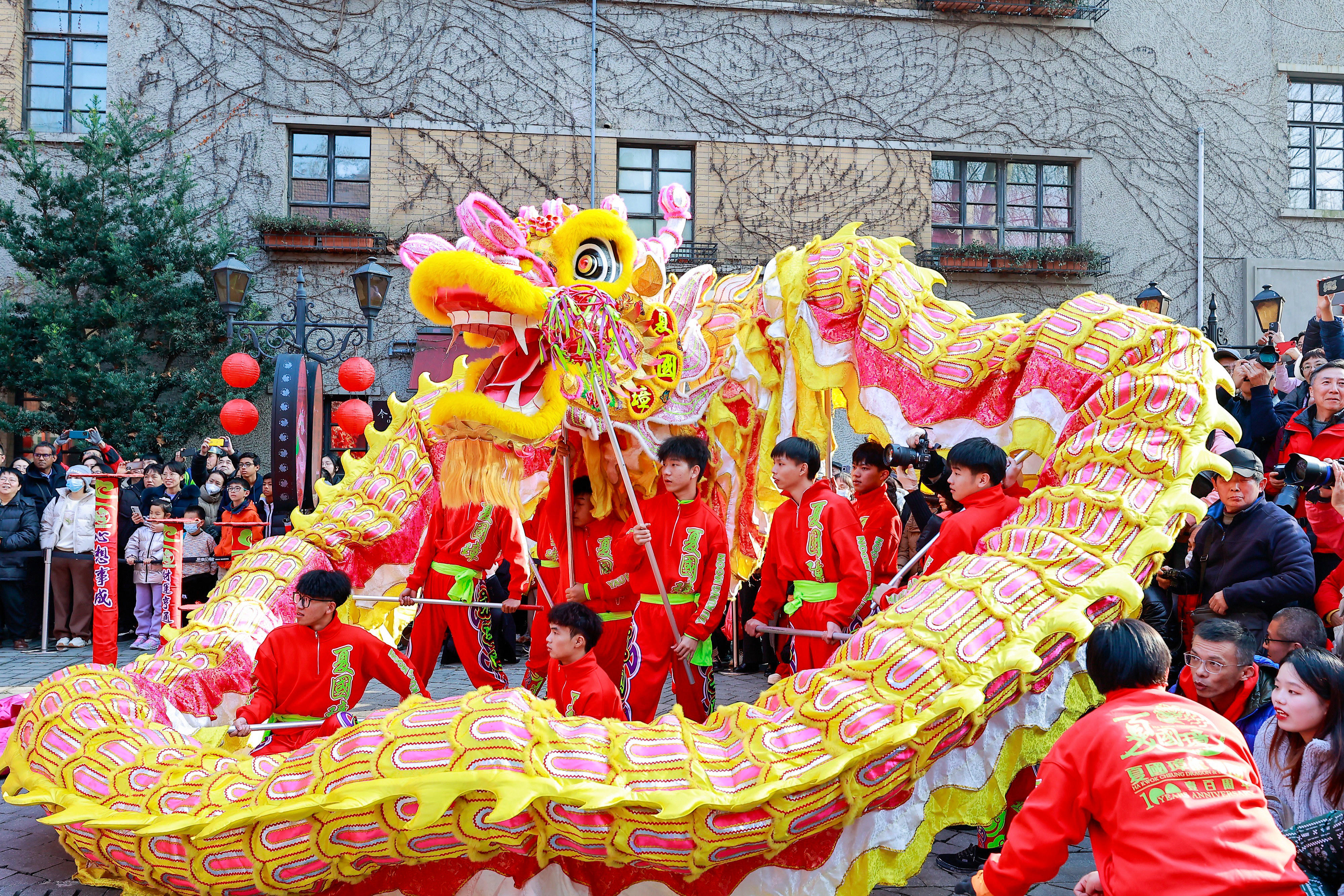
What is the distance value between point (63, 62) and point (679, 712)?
1369 centimetres

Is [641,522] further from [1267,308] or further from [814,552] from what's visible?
[1267,308]

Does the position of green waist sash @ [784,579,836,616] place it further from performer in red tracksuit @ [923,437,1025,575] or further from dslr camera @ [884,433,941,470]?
dslr camera @ [884,433,941,470]

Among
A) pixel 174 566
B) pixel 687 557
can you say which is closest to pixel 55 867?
Result: pixel 687 557

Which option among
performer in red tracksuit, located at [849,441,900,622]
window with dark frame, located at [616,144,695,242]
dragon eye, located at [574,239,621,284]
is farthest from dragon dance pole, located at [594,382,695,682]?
window with dark frame, located at [616,144,695,242]

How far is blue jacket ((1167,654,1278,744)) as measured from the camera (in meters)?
3.36

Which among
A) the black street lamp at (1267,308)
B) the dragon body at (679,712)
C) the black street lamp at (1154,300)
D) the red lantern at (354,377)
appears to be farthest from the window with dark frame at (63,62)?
the black street lamp at (1267,308)

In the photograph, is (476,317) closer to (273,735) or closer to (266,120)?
(273,735)

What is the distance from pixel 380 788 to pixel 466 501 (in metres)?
1.79

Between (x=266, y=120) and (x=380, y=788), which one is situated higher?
(x=266, y=120)

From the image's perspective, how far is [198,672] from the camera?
4527mm

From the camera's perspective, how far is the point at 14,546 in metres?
9.02

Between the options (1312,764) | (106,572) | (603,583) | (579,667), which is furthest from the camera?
(106,572)

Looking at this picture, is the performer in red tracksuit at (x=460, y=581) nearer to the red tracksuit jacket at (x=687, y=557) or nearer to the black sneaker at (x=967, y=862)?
the red tracksuit jacket at (x=687, y=557)

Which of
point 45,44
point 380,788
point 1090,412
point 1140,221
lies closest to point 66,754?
point 380,788
